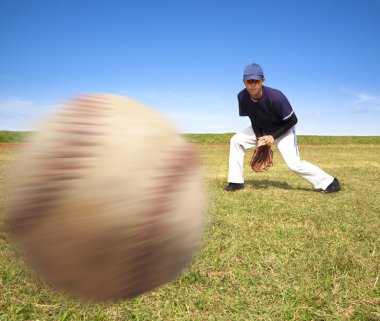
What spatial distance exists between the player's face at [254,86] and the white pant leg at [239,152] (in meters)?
0.92

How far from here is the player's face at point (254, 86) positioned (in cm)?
624

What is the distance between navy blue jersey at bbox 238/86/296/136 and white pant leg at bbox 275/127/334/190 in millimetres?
256

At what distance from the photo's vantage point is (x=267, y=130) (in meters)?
6.80

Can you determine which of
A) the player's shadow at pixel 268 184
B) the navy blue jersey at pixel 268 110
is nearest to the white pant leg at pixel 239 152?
the navy blue jersey at pixel 268 110

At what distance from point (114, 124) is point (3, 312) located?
1484mm

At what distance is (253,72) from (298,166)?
5.81 feet

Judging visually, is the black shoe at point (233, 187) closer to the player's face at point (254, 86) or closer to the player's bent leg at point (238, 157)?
the player's bent leg at point (238, 157)

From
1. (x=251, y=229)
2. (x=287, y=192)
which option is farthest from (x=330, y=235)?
(x=287, y=192)

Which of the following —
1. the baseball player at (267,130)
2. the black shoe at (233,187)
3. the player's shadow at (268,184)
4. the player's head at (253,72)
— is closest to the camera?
the player's head at (253,72)

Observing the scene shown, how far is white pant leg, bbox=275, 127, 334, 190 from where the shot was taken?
6711 mm

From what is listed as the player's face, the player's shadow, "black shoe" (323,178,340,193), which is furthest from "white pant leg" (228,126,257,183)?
"black shoe" (323,178,340,193)

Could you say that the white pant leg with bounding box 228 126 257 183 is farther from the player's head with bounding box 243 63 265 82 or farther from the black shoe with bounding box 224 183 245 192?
the player's head with bounding box 243 63 265 82

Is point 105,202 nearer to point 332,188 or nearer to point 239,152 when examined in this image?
point 239,152

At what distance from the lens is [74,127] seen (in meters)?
1.85
